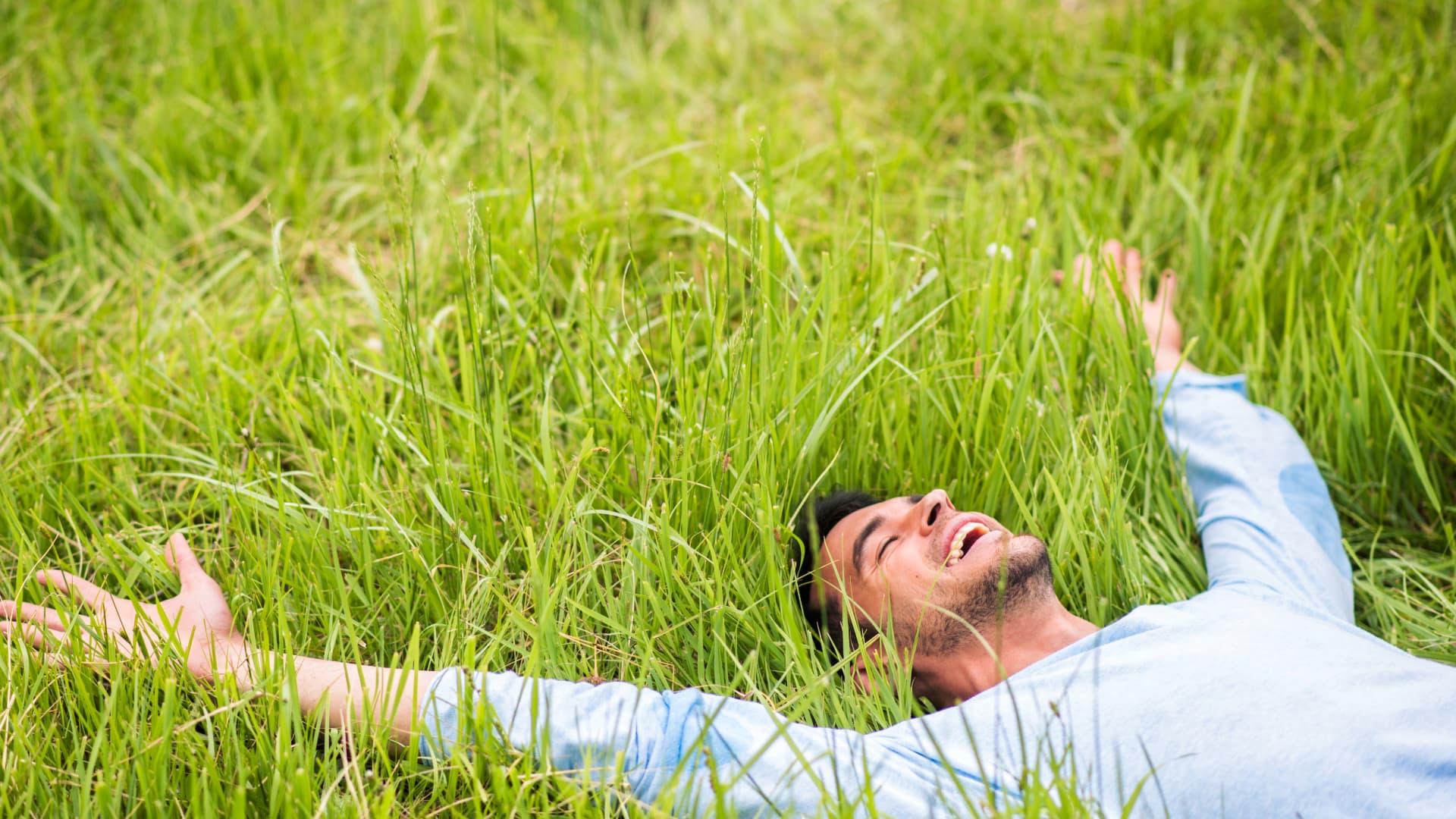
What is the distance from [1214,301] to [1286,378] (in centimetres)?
38

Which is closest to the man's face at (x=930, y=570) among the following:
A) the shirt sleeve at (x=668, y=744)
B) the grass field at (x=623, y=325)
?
the grass field at (x=623, y=325)

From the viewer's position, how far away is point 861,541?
2.26 metres

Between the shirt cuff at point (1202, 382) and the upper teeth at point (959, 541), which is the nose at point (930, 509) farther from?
the shirt cuff at point (1202, 382)

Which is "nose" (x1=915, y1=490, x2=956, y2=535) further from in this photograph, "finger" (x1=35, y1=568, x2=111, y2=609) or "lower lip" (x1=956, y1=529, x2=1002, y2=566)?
"finger" (x1=35, y1=568, x2=111, y2=609)

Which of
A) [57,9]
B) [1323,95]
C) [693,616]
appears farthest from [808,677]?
[57,9]

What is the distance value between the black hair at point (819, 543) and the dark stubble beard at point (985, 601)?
0.19m

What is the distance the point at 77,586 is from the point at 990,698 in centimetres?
205

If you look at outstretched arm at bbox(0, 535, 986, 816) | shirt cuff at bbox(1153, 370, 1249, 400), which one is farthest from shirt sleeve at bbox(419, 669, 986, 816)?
shirt cuff at bbox(1153, 370, 1249, 400)

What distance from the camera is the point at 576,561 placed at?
7.36 ft

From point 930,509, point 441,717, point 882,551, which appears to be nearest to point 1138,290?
point 930,509

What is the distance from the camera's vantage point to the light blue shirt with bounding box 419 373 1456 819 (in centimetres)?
174

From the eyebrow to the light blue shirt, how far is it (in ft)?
1.41

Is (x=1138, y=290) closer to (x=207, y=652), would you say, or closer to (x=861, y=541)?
(x=861, y=541)

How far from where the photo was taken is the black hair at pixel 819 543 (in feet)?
7.69
